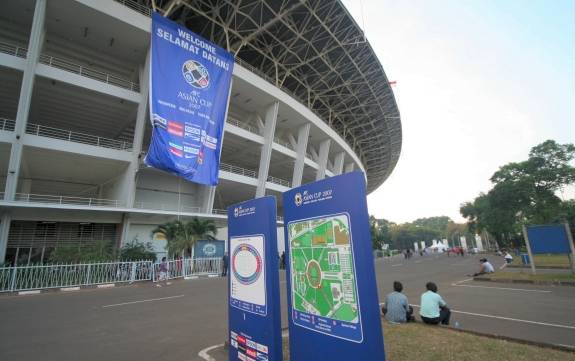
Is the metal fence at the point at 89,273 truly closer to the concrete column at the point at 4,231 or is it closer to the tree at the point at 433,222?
the concrete column at the point at 4,231

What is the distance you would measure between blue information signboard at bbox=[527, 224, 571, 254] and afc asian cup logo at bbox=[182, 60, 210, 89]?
1950 centimetres

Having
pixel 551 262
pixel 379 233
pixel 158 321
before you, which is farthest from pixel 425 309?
pixel 379 233

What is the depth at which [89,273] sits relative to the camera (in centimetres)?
1402

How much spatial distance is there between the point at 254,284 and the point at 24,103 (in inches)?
700

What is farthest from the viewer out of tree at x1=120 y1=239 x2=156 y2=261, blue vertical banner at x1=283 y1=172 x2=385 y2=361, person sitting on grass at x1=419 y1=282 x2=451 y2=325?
tree at x1=120 y1=239 x2=156 y2=261

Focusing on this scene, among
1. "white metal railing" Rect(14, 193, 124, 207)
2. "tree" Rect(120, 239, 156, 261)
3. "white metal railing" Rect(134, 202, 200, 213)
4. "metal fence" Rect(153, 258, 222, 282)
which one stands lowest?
"metal fence" Rect(153, 258, 222, 282)

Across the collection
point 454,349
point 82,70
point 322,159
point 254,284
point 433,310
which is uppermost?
point 82,70

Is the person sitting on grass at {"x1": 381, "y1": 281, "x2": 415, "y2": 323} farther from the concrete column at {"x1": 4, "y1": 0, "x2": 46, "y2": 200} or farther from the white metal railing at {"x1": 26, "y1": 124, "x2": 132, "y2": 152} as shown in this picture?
the white metal railing at {"x1": 26, "y1": 124, "x2": 132, "y2": 152}

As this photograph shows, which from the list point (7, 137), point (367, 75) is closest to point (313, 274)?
point (7, 137)

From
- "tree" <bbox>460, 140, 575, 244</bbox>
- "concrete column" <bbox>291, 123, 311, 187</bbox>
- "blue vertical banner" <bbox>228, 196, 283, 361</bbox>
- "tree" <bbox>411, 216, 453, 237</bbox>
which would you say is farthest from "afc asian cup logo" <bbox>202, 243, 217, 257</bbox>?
"tree" <bbox>411, 216, 453, 237</bbox>

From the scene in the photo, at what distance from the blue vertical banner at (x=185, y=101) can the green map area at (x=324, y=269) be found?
1446 cm

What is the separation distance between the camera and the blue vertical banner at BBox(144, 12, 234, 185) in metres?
15.8

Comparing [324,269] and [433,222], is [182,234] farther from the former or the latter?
[433,222]

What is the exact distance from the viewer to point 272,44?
25078 millimetres
